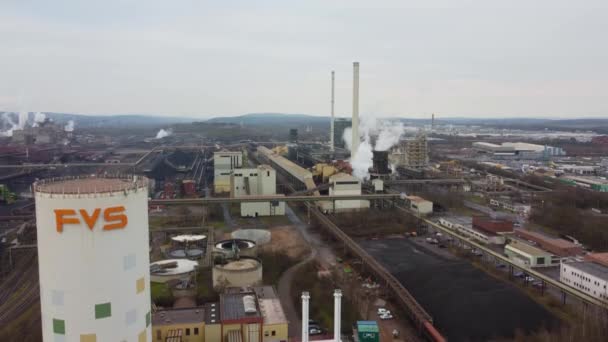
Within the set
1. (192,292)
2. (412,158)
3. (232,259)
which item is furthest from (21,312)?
(412,158)

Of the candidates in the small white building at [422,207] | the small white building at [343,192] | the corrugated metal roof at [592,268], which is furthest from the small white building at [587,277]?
the small white building at [343,192]

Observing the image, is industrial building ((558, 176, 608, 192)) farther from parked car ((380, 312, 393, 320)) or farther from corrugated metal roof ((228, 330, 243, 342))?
corrugated metal roof ((228, 330, 243, 342))

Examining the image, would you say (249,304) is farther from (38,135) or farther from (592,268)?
(38,135)

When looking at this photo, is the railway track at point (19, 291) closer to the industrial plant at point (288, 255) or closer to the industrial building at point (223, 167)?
the industrial plant at point (288, 255)

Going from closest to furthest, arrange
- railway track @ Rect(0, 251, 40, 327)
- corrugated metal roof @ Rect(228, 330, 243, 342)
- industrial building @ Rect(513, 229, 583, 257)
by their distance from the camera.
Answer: corrugated metal roof @ Rect(228, 330, 243, 342)
railway track @ Rect(0, 251, 40, 327)
industrial building @ Rect(513, 229, 583, 257)

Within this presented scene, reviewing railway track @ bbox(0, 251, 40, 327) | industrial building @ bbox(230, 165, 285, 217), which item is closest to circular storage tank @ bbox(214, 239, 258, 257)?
railway track @ bbox(0, 251, 40, 327)

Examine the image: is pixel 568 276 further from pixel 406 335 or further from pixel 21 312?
pixel 21 312

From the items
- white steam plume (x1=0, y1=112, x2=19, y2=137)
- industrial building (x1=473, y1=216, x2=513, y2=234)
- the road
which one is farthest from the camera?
white steam plume (x1=0, y1=112, x2=19, y2=137)
